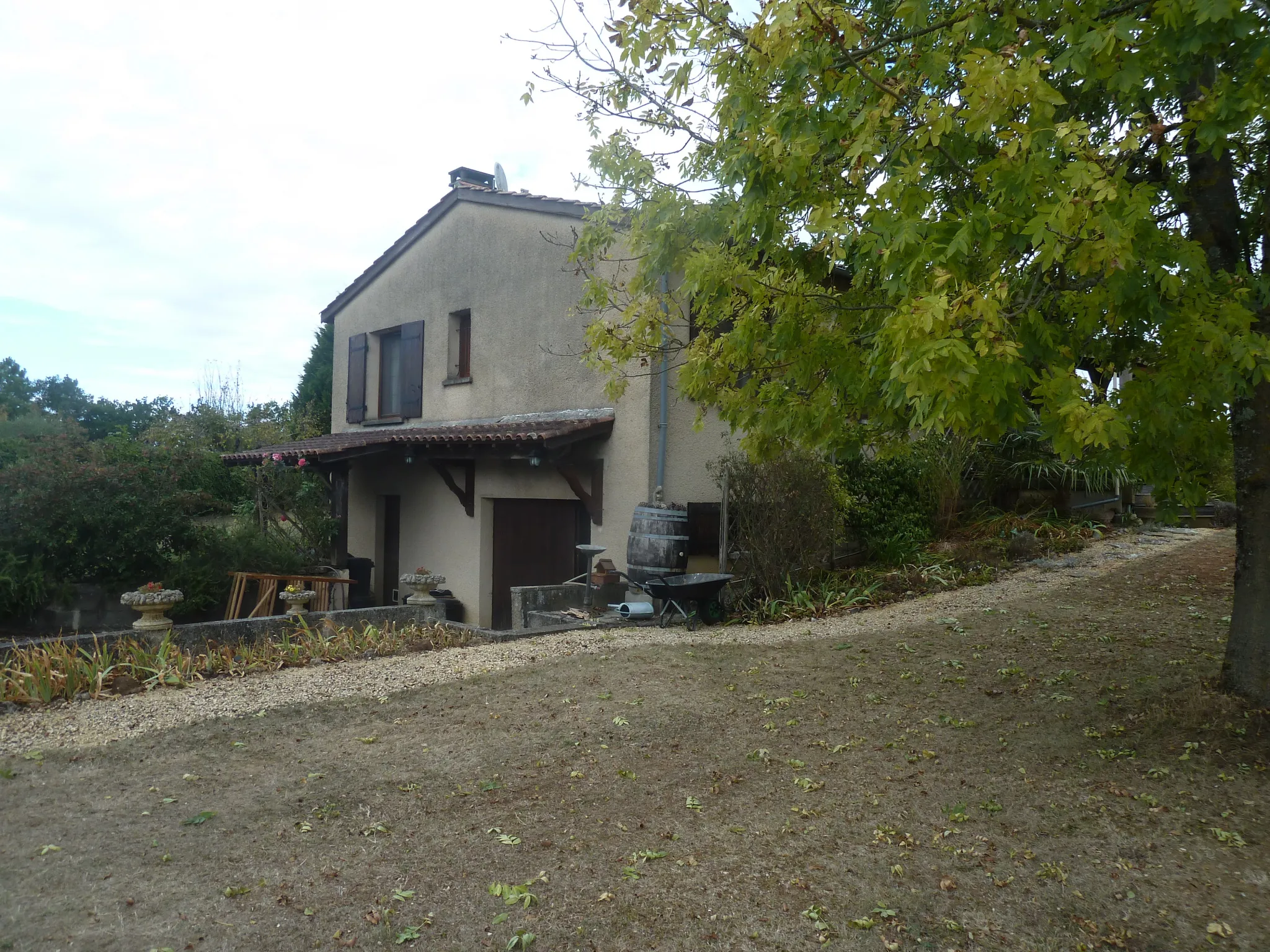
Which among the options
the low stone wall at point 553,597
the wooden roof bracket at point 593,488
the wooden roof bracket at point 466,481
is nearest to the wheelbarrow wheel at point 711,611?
the low stone wall at point 553,597

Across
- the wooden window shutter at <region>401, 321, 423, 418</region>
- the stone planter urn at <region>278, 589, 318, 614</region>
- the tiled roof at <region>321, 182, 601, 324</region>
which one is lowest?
the stone planter urn at <region>278, 589, 318, 614</region>

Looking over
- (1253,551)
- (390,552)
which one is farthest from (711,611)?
(390,552)

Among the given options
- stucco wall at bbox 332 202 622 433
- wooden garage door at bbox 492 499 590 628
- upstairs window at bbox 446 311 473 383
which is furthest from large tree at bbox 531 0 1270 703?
upstairs window at bbox 446 311 473 383

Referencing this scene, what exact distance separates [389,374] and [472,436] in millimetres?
5329

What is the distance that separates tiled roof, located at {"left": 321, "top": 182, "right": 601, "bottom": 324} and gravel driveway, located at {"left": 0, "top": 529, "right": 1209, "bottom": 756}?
4529mm

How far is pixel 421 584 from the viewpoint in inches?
362

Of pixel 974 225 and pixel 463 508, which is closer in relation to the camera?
pixel 974 225

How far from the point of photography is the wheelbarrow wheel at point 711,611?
8.61 meters

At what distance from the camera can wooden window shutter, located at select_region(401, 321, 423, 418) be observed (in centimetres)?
1320

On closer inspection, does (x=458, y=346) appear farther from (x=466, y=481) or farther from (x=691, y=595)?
(x=691, y=595)

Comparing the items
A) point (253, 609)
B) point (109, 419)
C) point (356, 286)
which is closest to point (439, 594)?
point (253, 609)

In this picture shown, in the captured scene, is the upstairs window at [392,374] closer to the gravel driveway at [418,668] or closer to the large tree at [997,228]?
the gravel driveway at [418,668]

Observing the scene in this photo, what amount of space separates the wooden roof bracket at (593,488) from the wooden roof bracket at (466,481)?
71.1 inches

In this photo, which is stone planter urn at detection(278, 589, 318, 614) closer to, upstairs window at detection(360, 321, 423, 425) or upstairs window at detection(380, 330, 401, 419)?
upstairs window at detection(360, 321, 423, 425)
